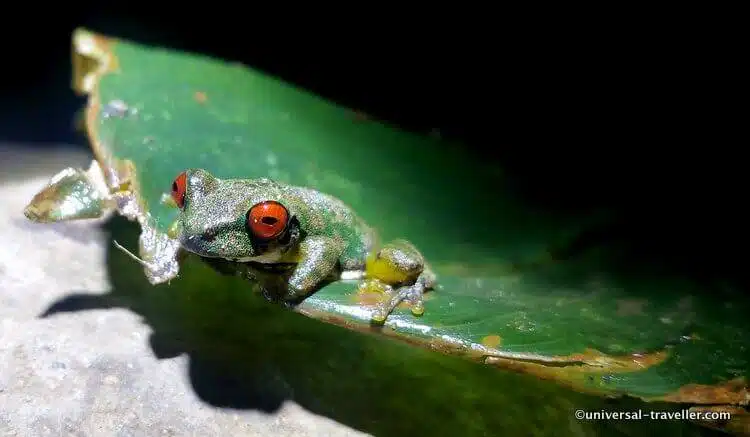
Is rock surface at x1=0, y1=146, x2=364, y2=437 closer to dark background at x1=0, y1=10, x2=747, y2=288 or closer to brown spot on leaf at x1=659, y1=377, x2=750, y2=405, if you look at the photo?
brown spot on leaf at x1=659, y1=377, x2=750, y2=405

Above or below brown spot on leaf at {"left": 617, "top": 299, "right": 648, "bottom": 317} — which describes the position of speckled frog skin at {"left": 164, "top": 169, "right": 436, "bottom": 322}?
below

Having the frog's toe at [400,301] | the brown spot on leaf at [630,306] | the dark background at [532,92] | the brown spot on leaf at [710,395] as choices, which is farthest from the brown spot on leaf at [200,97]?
the brown spot on leaf at [710,395]

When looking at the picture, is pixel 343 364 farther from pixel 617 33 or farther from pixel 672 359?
pixel 617 33

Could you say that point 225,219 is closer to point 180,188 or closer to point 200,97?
point 180,188

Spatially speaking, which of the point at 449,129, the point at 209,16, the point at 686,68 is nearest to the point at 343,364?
the point at 449,129

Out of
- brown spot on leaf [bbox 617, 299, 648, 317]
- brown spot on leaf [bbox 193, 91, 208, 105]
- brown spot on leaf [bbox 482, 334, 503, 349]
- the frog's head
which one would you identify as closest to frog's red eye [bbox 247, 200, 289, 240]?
the frog's head

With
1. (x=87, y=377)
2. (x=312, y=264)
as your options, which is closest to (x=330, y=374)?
(x=312, y=264)

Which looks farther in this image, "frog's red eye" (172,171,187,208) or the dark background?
the dark background
